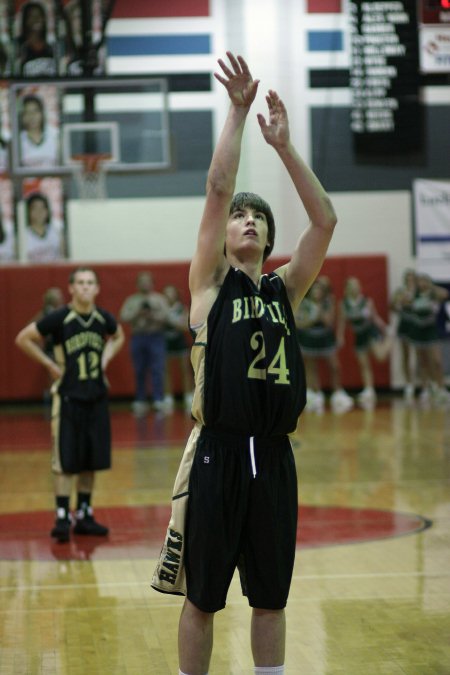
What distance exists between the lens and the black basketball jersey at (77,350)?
7.66 m

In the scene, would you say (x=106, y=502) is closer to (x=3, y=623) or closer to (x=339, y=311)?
(x=3, y=623)

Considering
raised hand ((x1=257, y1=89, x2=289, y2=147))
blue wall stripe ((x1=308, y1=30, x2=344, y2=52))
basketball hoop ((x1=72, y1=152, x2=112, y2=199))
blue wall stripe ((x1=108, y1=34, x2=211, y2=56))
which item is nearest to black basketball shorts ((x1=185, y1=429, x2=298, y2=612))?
raised hand ((x1=257, y1=89, x2=289, y2=147))

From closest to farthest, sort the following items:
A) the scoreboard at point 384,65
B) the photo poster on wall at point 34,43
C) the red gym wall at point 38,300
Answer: the scoreboard at point 384,65
the photo poster on wall at point 34,43
the red gym wall at point 38,300

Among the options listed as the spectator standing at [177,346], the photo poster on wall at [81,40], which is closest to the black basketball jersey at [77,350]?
the spectator standing at [177,346]

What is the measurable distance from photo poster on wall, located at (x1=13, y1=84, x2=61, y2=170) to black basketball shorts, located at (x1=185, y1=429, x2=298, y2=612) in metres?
12.2

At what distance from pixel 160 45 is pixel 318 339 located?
5.54m

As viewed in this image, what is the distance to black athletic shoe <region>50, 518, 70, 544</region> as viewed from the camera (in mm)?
7441

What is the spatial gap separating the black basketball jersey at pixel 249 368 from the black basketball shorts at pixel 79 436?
4.13 meters

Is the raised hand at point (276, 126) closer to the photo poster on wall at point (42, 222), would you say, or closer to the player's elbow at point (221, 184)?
the player's elbow at point (221, 184)

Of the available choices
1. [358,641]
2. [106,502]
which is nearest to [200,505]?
[358,641]

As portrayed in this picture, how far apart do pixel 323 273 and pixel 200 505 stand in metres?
14.9

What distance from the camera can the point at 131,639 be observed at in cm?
507

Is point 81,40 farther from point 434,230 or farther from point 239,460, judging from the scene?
point 239,460

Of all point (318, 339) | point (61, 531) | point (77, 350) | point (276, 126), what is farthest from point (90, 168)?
point (276, 126)
